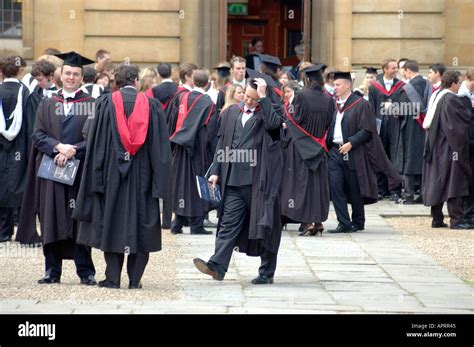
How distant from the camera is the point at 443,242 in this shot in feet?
50.4

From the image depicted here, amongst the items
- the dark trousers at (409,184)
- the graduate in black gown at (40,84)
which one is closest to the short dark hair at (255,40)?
the dark trousers at (409,184)

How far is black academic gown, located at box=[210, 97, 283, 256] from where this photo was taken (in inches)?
465

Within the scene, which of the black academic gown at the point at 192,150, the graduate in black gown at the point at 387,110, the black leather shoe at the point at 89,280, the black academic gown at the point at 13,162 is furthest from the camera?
the graduate in black gown at the point at 387,110

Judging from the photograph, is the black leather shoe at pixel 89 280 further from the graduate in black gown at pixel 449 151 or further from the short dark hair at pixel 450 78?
the short dark hair at pixel 450 78

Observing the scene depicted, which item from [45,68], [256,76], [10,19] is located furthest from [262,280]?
[10,19]

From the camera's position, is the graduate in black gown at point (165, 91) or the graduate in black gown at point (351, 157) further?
the graduate in black gown at point (165, 91)

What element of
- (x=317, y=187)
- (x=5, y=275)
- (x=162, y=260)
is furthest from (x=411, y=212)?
(x=5, y=275)

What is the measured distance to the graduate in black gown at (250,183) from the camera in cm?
1183

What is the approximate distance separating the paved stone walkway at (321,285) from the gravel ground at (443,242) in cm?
16

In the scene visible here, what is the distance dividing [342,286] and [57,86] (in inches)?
180

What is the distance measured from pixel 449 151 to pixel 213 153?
2879 millimetres

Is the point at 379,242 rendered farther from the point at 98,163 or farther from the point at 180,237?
the point at 98,163

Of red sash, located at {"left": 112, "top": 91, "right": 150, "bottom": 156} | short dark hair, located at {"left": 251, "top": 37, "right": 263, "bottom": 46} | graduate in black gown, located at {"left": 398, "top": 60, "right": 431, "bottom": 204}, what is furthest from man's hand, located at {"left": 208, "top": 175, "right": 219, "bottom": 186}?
short dark hair, located at {"left": 251, "top": 37, "right": 263, "bottom": 46}

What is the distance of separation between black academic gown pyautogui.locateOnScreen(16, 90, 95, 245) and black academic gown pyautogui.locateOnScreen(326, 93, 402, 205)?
4.92 meters
